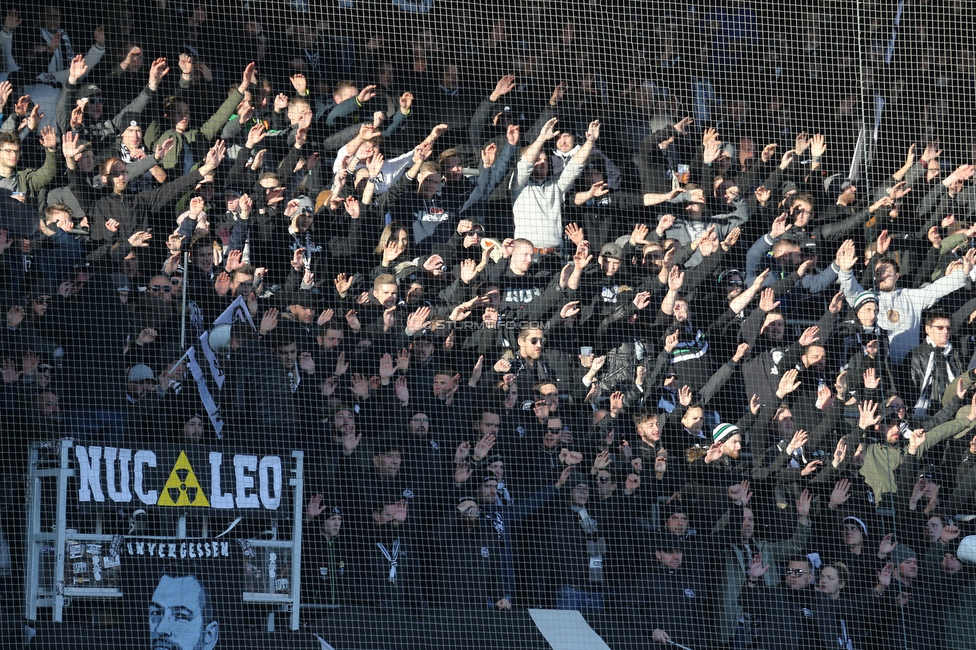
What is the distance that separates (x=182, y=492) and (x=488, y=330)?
1780mm

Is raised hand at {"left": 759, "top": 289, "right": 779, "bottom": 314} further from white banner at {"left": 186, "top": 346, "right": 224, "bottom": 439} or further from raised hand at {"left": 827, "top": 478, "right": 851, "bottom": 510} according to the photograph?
white banner at {"left": 186, "top": 346, "right": 224, "bottom": 439}

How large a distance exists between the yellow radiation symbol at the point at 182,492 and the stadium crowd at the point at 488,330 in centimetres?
22

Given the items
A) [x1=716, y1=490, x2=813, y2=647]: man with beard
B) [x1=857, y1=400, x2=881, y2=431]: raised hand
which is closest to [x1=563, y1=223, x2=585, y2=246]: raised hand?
[x1=716, y1=490, x2=813, y2=647]: man with beard

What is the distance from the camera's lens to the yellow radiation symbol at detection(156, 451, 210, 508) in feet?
17.6

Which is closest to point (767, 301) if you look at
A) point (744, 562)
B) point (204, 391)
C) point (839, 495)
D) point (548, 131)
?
point (839, 495)

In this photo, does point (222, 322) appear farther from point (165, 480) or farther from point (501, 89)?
point (501, 89)

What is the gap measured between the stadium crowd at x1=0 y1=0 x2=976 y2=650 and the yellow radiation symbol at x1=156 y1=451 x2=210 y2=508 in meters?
0.22

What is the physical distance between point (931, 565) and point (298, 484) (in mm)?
3390

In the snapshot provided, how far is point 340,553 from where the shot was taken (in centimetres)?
559

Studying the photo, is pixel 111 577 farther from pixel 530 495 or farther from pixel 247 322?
pixel 530 495

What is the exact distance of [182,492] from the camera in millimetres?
5391

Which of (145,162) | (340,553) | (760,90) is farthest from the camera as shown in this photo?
(760,90)

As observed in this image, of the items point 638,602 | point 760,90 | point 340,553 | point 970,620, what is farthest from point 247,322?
point 970,620

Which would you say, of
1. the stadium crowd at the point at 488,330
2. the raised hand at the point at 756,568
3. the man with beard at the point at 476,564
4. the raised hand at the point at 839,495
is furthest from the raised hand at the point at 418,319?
the raised hand at the point at 839,495
